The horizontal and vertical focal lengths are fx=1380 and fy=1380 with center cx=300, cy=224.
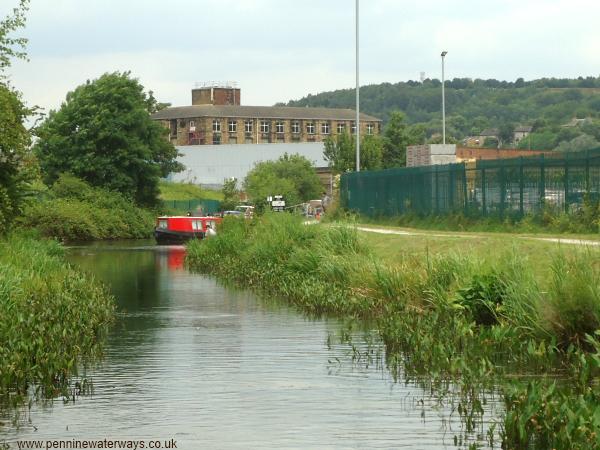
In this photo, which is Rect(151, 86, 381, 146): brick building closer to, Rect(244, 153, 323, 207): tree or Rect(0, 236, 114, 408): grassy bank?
Rect(244, 153, 323, 207): tree

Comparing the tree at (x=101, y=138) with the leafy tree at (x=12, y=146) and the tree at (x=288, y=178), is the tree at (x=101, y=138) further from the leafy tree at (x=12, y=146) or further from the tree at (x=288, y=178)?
the leafy tree at (x=12, y=146)

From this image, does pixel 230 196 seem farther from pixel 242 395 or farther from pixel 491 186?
pixel 242 395

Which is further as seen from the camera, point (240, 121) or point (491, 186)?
point (240, 121)

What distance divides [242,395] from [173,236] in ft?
187

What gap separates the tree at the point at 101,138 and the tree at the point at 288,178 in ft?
60.4

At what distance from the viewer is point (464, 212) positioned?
43.6 m

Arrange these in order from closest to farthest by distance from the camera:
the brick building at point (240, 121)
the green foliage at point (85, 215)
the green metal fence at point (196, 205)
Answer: the green foliage at point (85, 215), the green metal fence at point (196, 205), the brick building at point (240, 121)

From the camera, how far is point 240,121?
182 metres

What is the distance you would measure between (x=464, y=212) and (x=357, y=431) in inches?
1182

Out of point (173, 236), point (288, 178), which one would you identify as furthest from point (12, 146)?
point (288, 178)

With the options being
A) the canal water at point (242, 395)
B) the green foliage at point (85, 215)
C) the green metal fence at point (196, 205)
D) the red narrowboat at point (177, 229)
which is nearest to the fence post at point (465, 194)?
the canal water at point (242, 395)

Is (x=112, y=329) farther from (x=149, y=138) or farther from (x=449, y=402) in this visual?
(x=149, y=138)

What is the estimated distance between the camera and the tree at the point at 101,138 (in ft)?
286

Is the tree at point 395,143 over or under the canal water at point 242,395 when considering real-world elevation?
over
